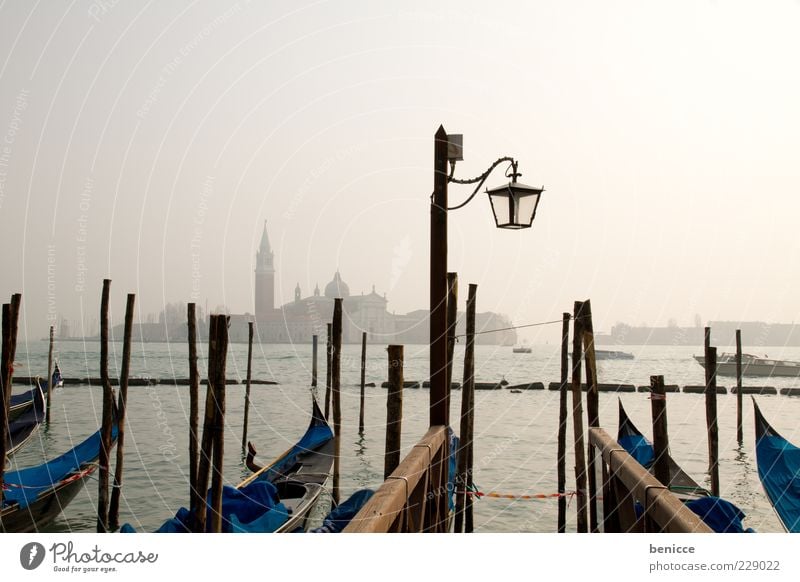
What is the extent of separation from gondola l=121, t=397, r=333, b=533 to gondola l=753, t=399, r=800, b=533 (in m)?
5.12

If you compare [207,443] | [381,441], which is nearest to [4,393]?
[207,443]

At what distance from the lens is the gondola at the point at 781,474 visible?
767 centimetres

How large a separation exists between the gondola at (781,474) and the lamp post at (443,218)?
15.9 feet

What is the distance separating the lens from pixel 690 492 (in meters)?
8.38

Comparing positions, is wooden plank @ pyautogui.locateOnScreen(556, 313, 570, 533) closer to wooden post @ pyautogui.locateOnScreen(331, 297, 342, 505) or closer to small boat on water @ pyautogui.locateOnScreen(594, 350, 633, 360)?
wooden post @ pyautogui.locateOnScreen(331, 297, 342, 505)

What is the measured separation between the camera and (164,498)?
1158cm

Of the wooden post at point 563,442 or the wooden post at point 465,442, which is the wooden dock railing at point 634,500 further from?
the wooden post at point 563,442

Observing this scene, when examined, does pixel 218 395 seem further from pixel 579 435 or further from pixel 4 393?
pixel 579 435

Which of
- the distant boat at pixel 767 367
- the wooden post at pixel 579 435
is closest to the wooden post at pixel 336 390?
the wooden post at pixel 579 435

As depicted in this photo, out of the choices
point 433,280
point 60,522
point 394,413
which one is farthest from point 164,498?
point 433,280
